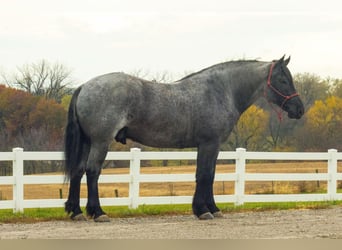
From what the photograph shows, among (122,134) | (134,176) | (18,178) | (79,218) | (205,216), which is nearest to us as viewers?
(79,218)

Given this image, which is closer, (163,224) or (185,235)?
(185,235)

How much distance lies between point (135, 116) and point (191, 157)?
9.54 ft

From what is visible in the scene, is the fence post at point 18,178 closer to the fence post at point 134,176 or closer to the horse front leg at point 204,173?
the fence post at point 134,176

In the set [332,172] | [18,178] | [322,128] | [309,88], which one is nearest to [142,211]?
[18,178]

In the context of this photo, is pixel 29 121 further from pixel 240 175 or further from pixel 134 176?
pixel 134 176

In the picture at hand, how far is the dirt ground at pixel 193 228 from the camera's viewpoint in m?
8.42

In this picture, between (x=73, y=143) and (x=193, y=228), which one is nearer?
(x=193, y=228)

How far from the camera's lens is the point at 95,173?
1013 cm

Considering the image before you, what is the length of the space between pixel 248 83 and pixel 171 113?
1744 mm

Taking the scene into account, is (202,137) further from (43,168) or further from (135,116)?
(43,168)

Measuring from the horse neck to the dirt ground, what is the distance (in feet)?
6.72

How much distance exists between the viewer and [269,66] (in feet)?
38.3

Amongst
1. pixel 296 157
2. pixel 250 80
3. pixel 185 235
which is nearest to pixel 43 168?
pixel 296 157

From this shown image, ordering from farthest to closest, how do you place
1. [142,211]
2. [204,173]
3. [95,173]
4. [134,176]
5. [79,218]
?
[134,176] < [142,211] < [204,173] < [79,218] < [95,173]
